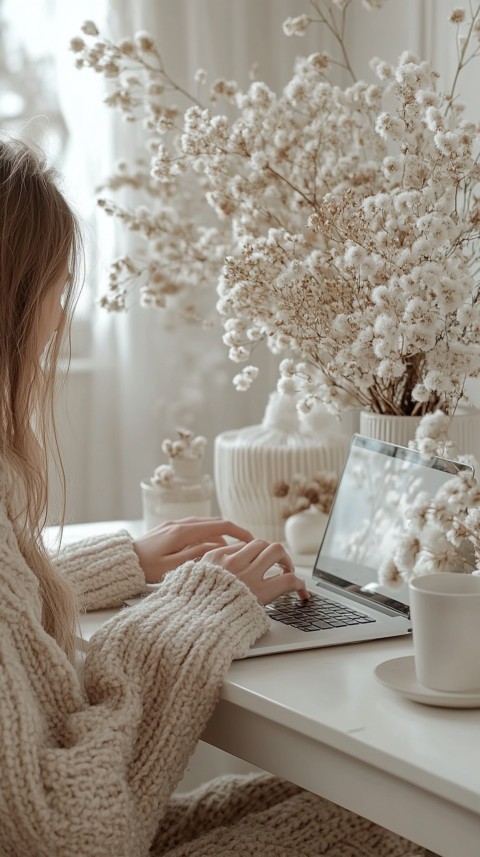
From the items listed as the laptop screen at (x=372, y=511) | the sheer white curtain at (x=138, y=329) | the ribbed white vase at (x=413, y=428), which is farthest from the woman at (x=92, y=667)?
the sheer white curtain at (x=138, y=329)

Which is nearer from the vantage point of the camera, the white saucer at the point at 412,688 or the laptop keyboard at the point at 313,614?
the white saucer at the point at 412,688

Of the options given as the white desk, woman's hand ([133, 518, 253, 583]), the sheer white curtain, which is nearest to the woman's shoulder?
the white desk

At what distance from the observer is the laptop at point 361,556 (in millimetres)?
1071

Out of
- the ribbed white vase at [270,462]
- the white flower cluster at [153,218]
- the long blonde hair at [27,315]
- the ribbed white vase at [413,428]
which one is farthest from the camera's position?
the ribbed white vase at [270,462]

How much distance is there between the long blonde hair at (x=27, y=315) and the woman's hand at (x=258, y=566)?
180 mm

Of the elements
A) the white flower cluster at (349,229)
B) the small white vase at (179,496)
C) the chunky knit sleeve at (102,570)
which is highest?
the white flower cluster at (349,229)

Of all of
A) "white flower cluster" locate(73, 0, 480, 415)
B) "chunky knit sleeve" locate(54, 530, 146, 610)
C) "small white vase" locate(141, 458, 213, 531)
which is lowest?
"chunky knit sleeve" locate(54, 530, 146, 610)

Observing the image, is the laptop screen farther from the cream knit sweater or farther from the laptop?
the cream knit sweater

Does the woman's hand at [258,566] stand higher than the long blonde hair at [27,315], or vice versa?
the long blonde hair at [27,315]

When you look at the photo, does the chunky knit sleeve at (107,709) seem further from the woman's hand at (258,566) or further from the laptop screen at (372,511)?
the laptop screen at (372,511)

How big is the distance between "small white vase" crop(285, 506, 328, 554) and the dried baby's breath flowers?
29mm

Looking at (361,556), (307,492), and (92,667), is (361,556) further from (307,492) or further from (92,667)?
(92,667)

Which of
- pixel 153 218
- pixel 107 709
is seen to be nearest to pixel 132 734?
pixel 107 709

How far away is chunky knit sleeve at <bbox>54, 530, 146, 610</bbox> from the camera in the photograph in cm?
119
